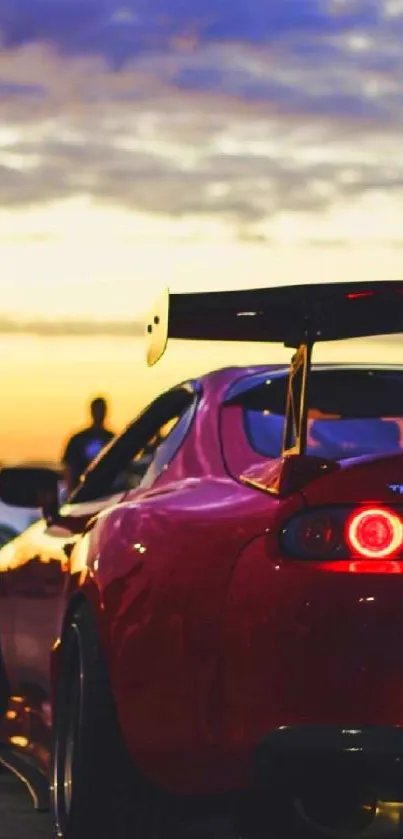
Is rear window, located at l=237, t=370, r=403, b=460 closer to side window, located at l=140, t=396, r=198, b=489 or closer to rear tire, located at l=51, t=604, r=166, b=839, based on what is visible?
side window, located at l=140, t=396, r=198, b=489

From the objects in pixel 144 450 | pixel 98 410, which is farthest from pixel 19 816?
pixel 98 410

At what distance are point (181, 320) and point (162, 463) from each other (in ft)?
2.71

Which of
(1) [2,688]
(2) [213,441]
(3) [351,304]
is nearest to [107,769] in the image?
(2) [213,441]

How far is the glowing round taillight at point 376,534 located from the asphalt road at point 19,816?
2.21 metres

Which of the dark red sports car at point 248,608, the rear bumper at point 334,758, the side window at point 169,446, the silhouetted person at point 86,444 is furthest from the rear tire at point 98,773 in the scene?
the silhouetted person at point 86,444

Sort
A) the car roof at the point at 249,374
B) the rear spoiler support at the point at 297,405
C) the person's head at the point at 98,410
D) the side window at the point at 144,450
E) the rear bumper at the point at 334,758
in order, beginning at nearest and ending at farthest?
the rear bumper at the point at 334,758
the rear spoiler support at the point at 297,405
the car roof at the point at 249,374
the side window at the point at 144,450
the person's head at the point at 98,410

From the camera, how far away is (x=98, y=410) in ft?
51.6

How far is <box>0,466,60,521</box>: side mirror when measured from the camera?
275 inches

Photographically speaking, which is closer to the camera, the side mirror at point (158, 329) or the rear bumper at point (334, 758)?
the rear bumper at point (334, 758)

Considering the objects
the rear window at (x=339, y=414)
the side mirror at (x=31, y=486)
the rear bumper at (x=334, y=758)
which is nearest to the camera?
the rear bumper at (x=334, y=758)

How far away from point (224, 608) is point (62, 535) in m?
1.89

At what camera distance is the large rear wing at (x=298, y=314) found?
4.98m

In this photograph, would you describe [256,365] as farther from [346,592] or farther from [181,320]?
[346,592]

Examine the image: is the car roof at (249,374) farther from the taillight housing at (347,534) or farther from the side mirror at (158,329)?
the taillight housing at (347,534)
